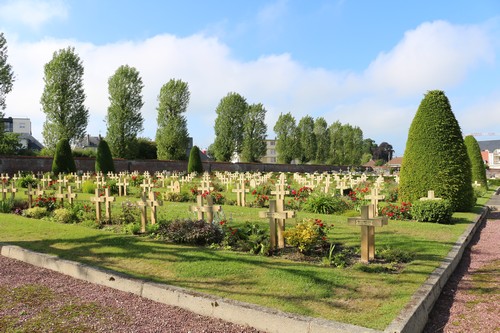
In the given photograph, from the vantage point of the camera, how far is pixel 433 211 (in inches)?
398

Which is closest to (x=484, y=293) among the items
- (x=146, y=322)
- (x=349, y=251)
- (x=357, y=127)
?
(x=349, y=251)

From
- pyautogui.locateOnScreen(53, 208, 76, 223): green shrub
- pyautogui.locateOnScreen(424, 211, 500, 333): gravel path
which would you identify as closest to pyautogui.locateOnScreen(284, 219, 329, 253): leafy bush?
pyautogui.locateOnScreen(424, 211, 500, 333): gravel path

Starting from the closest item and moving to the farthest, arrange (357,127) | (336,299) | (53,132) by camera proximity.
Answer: (336,299)
(53,132)
(357,127)

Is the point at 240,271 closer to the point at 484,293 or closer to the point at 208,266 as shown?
the point at 208,266

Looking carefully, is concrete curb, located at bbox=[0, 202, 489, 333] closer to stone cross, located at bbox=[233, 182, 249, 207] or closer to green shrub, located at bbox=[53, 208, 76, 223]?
green shrub, located at bbox=[53, 208, 76, 223]

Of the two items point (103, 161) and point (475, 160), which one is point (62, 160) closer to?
point (103, 161)

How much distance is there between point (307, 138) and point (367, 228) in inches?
1974

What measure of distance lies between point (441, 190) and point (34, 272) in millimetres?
11018

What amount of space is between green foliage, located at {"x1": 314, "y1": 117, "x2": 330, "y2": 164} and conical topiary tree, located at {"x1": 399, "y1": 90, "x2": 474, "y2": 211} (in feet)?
151

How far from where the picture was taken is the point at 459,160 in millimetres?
12062

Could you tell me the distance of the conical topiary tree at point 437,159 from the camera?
11930 mm

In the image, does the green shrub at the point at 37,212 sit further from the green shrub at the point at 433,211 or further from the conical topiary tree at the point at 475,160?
the conical topiary tree at the point at 475,160

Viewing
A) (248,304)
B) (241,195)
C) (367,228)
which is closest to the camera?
(248,304)

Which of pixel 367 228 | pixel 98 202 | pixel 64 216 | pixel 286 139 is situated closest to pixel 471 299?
pixel 367 228
